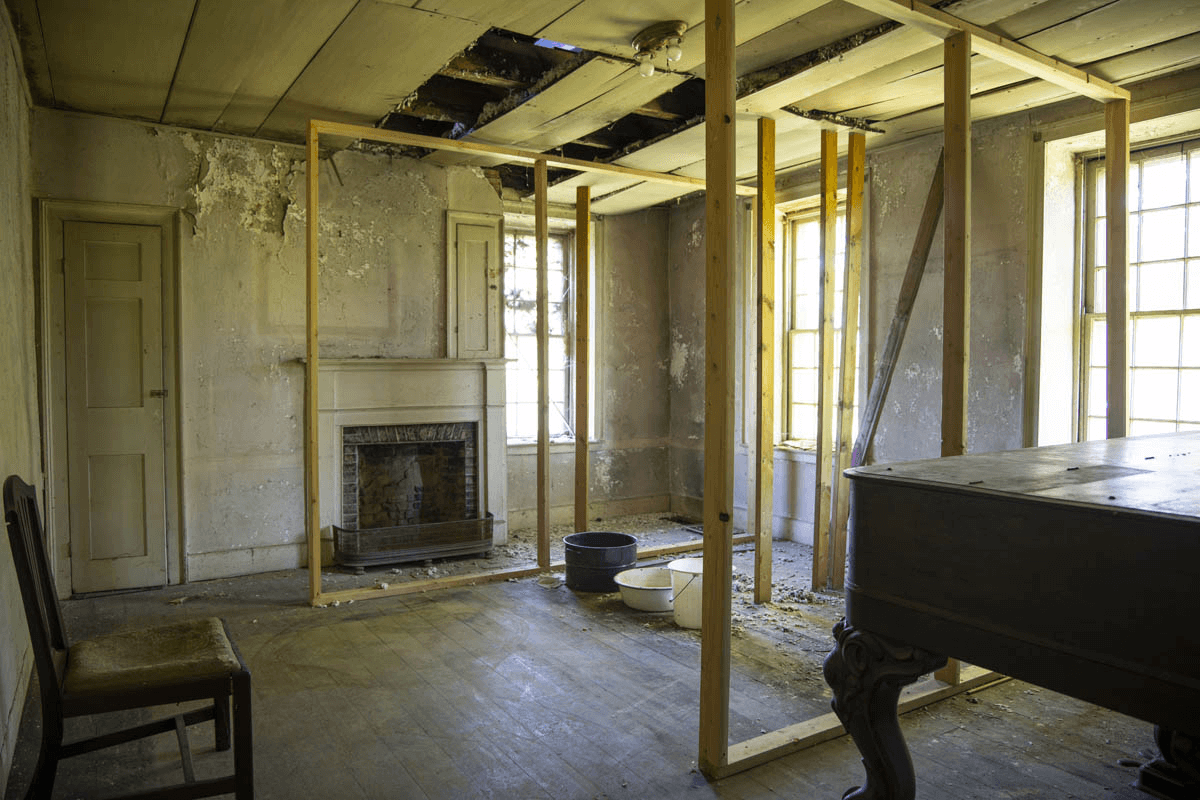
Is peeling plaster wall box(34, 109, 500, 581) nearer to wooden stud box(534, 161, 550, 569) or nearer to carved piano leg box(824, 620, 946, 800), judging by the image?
wooden stud box(534, 161, 550, 569)

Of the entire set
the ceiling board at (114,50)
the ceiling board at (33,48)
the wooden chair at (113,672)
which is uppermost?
the ceiling board at (114,50)

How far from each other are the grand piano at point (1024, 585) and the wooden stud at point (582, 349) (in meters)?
3.03

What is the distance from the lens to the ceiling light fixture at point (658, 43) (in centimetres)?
306

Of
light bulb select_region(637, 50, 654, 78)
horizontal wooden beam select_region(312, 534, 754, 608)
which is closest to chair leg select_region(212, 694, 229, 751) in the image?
horizontal wooden beam select_region(312, 534, 754, 608)

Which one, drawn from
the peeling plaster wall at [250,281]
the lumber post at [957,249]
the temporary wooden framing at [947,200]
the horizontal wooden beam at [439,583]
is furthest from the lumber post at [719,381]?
the peeling plaster wall at [250,281]

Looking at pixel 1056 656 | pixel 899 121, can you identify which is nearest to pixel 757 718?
pixel 1056 656

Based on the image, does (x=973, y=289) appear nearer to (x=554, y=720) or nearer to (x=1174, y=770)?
(x=1174, y=770)

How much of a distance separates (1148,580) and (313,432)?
3426 millimetres

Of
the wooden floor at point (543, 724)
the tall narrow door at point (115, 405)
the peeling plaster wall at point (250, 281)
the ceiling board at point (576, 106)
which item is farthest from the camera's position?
the peeling plaster wall at point (250, 281)

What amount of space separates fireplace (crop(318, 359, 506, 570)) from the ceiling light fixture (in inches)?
97.8

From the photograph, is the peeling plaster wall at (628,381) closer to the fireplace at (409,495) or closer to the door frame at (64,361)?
the fireplace at (409,495)

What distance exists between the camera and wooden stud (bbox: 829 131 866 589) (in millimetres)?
4238

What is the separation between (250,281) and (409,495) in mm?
1693

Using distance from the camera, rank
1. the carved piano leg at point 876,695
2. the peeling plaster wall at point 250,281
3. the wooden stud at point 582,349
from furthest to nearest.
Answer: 1. the wooden stud at point 582,349
2. the peeling plaster wall at point 250,281
3. the carved piano leg at point 876,695
